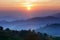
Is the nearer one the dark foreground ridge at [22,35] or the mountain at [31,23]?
the dark foreground ridge at [22,35]

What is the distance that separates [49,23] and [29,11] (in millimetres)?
368

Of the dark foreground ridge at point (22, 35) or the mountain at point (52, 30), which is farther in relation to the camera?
the mountain at point (52, 30)

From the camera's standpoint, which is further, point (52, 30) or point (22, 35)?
point (52, 30)

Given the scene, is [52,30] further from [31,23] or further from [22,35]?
[22,35]

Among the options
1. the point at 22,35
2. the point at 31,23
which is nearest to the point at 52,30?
the point at 31,23

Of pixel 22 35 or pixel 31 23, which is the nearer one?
pixel 22 35

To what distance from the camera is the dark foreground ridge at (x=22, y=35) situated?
2920 millimetres

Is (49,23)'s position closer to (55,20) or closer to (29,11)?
(55,20)

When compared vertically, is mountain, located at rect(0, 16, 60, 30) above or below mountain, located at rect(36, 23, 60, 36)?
above

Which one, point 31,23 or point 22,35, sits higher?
point 31,23

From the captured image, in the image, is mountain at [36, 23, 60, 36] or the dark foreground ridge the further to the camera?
mountain at [36, 23, 60, 36]

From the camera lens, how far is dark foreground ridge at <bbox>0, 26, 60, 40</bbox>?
2920 mm

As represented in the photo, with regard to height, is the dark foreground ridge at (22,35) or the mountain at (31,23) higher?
the mountain at (31,23)

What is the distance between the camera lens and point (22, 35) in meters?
3.10
